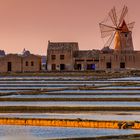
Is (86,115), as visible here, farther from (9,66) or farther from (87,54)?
(9,66)

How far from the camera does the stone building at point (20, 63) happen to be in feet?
182

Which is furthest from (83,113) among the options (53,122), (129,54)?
(129,54)

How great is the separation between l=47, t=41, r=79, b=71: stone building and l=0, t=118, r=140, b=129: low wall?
41.6 m

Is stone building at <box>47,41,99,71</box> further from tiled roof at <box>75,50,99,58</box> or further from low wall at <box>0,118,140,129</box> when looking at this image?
low wall at <box>0,118,140,129</box>

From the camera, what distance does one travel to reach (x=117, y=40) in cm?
5734

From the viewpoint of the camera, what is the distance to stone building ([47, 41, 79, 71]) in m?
55.1

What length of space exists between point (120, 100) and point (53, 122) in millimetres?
6587

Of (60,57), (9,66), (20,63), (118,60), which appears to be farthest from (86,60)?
(9,66)

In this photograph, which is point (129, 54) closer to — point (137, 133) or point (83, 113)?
point (83, 113)

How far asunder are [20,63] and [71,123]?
142 feet

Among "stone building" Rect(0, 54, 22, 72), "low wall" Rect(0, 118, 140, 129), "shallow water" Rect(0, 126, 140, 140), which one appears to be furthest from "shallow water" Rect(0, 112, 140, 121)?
"stone building" Rect(0, 54, 22, 72)

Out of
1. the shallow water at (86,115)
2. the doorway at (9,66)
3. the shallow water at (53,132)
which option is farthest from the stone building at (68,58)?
the shallow water at (53,132)

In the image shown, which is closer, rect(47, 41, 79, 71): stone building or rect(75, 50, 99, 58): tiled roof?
rect(75, 50, 99, 58): tiled roof

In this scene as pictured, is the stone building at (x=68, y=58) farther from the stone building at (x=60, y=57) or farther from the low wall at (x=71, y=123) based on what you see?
the low wall at (x=71, y=123)
